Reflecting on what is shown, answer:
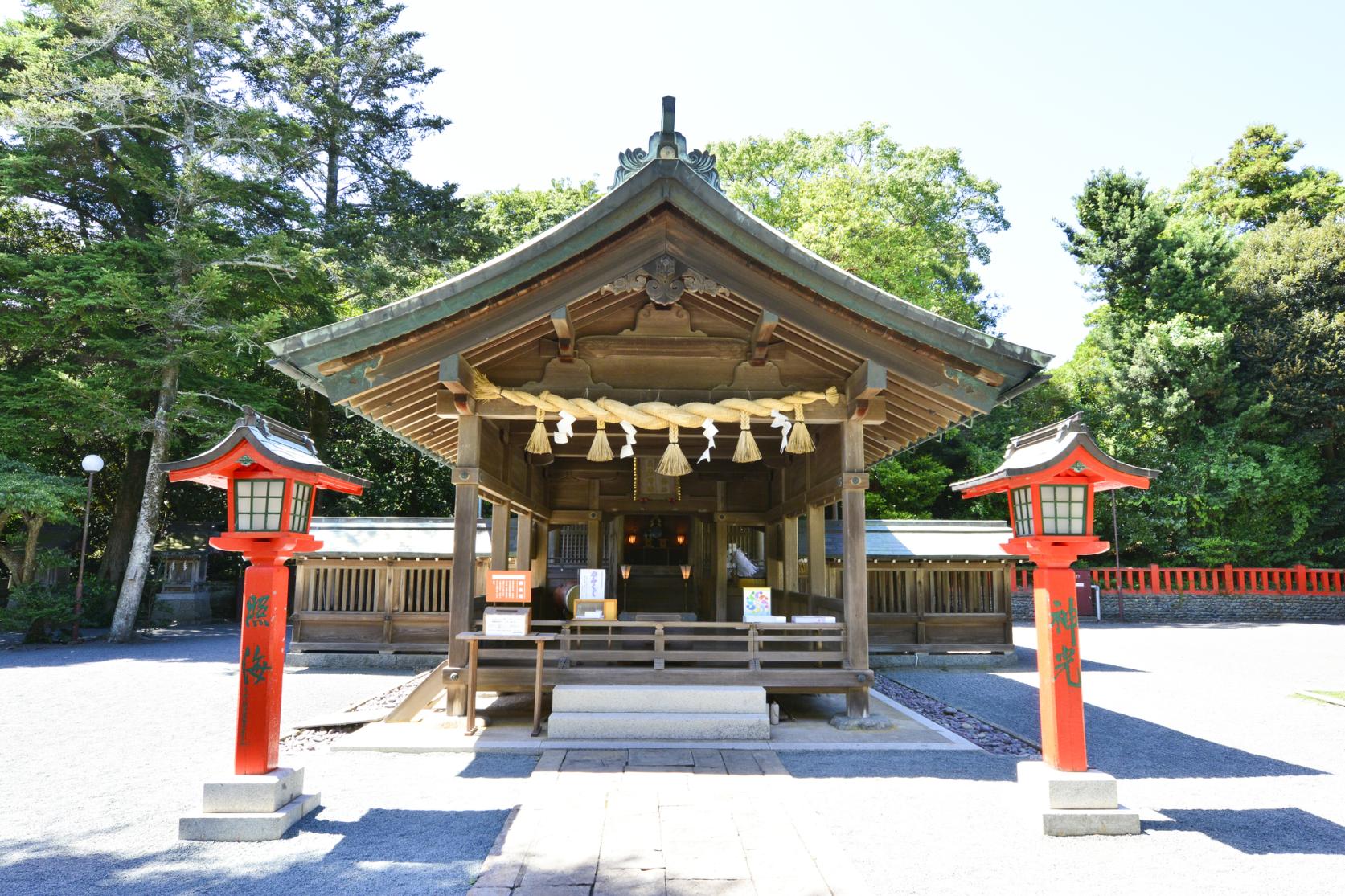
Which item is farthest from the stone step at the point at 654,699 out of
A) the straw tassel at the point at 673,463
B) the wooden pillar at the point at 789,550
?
the wooden pillar at the point at 789,550

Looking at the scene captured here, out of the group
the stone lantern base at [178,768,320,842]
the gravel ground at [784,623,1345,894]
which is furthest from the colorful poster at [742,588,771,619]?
the stone lantern base at [178,768,320,842]

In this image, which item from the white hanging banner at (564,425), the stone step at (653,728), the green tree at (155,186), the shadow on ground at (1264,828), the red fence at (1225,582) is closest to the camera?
the shadow on ground at (1264,828)

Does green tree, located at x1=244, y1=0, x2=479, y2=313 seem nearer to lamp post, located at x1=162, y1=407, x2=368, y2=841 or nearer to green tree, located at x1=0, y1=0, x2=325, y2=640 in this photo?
green tree, located at x1=0, y1=0, x2=325, y2=640

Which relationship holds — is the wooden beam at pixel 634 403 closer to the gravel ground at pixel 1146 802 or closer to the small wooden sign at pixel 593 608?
the small wooden sign at pixel 593 608

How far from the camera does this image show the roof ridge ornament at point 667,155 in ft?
23.2

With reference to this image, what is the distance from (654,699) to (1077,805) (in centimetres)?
372

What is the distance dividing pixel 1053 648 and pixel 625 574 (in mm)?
→ 9141

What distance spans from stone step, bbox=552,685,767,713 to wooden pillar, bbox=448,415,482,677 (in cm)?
111

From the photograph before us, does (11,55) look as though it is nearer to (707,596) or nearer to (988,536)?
(707,596)

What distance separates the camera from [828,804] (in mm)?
5379

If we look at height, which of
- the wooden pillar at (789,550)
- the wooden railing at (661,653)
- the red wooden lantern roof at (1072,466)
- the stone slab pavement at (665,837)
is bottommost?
the stone slab pavement at (665,837)

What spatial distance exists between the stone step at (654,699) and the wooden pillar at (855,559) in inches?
43.4

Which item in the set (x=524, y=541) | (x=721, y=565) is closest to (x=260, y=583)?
(x=524, y=541)

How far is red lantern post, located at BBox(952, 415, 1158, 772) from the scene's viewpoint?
17.0 feet
